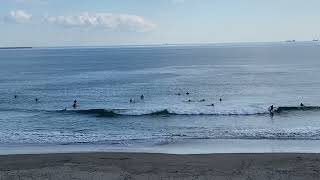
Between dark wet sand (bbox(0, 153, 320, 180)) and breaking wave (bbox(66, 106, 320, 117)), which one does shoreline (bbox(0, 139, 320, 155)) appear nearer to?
dark wet sand (bbox(0, 153, 320, 180))

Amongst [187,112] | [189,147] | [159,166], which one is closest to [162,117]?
[187,112]

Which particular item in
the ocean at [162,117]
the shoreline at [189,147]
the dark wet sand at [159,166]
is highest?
the ocean at [162,117]

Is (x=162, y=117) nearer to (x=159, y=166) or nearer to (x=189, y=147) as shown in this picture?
(x=189, y=147)

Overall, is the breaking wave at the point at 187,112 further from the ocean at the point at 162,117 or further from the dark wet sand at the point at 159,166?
the dark wet sand at the point at 159,166

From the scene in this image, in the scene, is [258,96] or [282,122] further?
[258,96]

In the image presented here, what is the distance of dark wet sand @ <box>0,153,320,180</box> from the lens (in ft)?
70.2

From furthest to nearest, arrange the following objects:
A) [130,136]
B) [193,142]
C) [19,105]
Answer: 1. [19,105]
2. [130,136]
3. [193,142]

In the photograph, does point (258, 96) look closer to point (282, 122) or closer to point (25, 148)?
point (282, 122)

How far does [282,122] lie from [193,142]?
1262cm

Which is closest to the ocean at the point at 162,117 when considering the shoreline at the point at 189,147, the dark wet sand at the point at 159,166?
the shoreline at the point at 189,147

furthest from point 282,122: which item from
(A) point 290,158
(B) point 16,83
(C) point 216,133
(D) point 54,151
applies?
(B) point 16,83

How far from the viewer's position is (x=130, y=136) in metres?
36.0

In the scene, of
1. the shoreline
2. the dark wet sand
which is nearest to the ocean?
the shoreline

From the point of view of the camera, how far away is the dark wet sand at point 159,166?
70.2 feet
